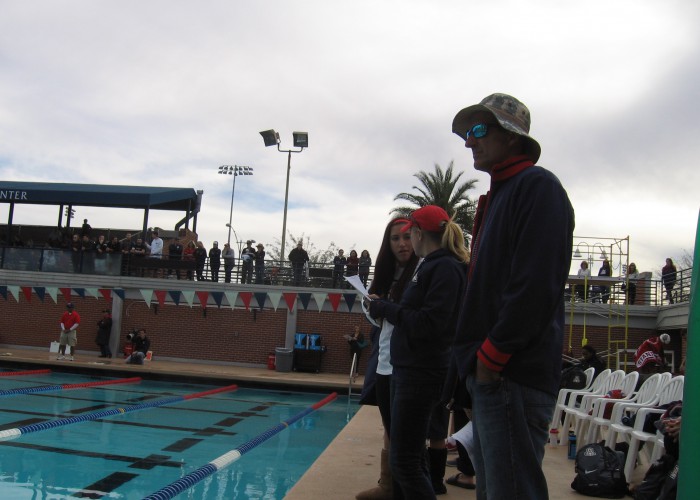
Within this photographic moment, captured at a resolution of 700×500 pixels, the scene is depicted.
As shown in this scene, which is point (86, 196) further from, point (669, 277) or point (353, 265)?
point (669, 277)

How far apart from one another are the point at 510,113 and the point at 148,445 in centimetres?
661

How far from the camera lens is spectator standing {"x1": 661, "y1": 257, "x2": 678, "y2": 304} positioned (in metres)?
19.4

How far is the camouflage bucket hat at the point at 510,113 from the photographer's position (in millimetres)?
2285

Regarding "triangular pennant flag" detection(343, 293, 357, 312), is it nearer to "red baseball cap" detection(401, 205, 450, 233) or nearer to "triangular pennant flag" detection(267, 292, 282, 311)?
"triangular pennant flag" detection(267, 292, 282, 311)

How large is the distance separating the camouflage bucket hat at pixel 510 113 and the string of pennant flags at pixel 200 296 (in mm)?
17703

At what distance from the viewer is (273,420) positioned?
11.0 metres

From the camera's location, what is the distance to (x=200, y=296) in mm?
21062

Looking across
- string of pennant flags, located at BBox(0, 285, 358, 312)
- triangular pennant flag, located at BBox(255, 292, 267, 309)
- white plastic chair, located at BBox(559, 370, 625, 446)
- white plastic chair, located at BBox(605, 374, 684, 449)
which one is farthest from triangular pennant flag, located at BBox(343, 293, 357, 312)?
white plastic chair, located at BBox(605, 374, 684, 449)

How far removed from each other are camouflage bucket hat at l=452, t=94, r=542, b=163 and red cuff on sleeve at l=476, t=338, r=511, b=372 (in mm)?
720

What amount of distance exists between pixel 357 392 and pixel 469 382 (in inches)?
574

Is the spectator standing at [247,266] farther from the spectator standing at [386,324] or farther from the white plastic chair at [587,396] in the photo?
the spectator standing at [386,324]

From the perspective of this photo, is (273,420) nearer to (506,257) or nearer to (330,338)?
(506,257)

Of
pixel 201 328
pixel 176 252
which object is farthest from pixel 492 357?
pixel 176 252

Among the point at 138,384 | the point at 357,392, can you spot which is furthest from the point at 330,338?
the point at 138,384
